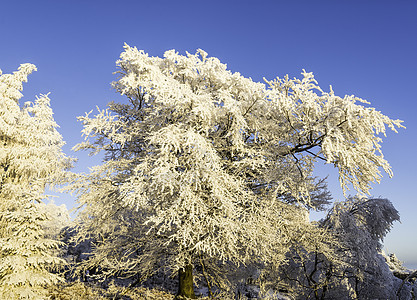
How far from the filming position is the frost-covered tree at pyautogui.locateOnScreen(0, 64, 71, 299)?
9.45 m

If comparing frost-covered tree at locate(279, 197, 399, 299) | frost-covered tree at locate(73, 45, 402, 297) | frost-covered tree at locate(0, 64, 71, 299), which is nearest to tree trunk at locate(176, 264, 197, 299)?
frost-covered tree at locate(73, 45, 402, 297)

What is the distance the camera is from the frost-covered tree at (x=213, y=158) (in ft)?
25.9

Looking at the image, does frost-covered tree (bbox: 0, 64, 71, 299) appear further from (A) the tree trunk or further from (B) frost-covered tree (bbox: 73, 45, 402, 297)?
(A) the tree trunk

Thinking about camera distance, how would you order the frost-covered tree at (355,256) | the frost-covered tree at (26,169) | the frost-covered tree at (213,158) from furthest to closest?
the frost-covered tree at (355,256) → the frost-covered tree at (26,169) → the frost-covered tree at (213,158)

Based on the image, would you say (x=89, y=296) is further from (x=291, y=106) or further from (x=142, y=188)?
(x=291, y=106)

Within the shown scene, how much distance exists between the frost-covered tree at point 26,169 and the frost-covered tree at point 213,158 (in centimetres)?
172

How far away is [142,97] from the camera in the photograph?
1057cm

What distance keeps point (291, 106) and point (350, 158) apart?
7.36ft

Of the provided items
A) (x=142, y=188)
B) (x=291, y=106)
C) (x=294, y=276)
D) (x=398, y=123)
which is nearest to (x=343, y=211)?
(x=294, y=276)

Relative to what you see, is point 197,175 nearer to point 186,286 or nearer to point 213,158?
point 213,158

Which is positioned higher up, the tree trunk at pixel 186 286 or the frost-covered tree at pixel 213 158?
the frost-covered tree at pixel 213 158

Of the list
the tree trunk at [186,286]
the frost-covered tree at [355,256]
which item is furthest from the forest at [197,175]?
the frost-covered tree at [355,256]

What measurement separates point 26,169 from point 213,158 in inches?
438

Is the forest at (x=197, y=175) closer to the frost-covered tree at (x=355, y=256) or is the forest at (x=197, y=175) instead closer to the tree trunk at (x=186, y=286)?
the tree trunk at (x=186, y=286)
